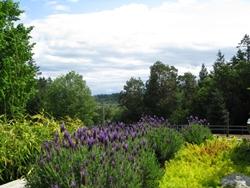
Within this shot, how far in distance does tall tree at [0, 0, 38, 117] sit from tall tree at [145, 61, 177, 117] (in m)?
48.1

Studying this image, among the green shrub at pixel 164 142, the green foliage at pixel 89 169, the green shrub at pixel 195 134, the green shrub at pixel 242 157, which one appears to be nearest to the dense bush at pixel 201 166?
the green shrub at pixel 242 157

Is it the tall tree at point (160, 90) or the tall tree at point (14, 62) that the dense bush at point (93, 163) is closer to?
the tall tree at point (14, 62)

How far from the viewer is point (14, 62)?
3447 cm

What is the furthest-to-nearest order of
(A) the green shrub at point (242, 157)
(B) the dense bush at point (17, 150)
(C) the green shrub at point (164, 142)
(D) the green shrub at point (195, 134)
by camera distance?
(D) the green shrub at point (195, 134) → (C) the green shrub at point (164, 142) → (A) the green shrub at point (242, 157) → (B) the dense bush at point (17, 150)

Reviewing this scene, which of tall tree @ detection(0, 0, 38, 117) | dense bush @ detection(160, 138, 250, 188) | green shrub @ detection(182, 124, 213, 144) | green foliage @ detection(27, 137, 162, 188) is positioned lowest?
dense bush @ detection(160, 138, 250, 188)

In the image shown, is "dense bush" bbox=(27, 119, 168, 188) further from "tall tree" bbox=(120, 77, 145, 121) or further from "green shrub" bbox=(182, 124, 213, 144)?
"tall tree" bbox=(120, 77, 145, 121)

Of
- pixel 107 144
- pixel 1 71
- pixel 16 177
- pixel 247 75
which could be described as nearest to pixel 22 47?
pixel 1 71

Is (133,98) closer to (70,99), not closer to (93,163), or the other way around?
(70,99)

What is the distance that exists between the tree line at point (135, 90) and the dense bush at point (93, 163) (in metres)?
25.1

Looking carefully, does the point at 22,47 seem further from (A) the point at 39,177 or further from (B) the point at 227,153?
(A) the point at 39,177

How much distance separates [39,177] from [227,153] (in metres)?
7.87

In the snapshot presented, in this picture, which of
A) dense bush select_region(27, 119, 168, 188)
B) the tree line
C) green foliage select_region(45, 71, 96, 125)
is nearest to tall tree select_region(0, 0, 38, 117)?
the tree line

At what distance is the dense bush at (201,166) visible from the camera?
1060 cm

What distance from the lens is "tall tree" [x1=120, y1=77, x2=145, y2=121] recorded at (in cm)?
8750
